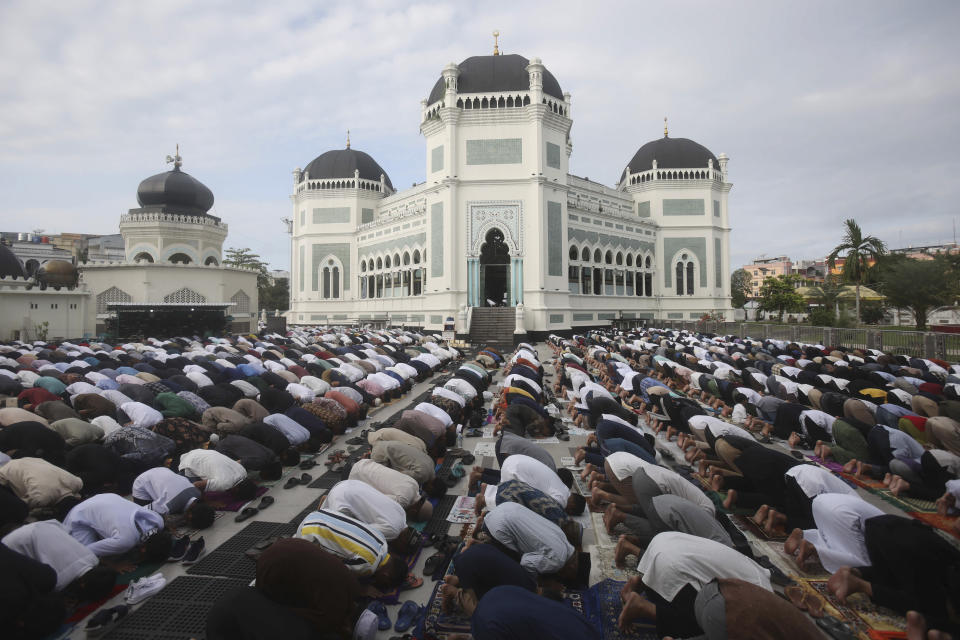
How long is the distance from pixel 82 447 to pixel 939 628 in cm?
799

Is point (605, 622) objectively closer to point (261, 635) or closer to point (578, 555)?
point (578, 555)

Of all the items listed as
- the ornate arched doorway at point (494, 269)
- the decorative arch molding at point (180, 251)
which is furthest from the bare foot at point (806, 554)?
the decorative arch molding at point (180, 251)

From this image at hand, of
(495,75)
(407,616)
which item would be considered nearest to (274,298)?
(495,75)

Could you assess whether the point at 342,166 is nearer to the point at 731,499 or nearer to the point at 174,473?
the point at 174,473

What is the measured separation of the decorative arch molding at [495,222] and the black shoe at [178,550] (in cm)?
2005

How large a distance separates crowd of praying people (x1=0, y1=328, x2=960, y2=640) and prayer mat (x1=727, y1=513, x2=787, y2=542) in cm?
11

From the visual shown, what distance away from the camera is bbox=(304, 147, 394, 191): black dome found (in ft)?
107

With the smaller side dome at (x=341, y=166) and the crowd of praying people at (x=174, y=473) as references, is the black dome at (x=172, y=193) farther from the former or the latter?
the crowd of praying people at (x=174, y=473)

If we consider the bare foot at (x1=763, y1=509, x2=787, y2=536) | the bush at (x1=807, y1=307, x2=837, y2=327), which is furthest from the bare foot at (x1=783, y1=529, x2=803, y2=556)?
the bush at (x1=807, y1=307, x2=837, y2=327)

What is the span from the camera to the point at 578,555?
392cm

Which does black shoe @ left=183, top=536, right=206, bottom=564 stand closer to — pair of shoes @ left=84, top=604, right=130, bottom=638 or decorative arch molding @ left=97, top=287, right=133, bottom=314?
pair of shoes @ left=84, top=604, right=130, bottom=638

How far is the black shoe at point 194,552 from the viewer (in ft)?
14.0

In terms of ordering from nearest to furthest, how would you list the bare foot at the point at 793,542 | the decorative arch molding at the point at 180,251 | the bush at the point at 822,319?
the bare foot at the point at 793,542
the bush at the point at 822,319
the decorative arch molding at the point at 180,251

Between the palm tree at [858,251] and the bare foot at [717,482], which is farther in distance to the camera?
the palm tree at [858,251]
